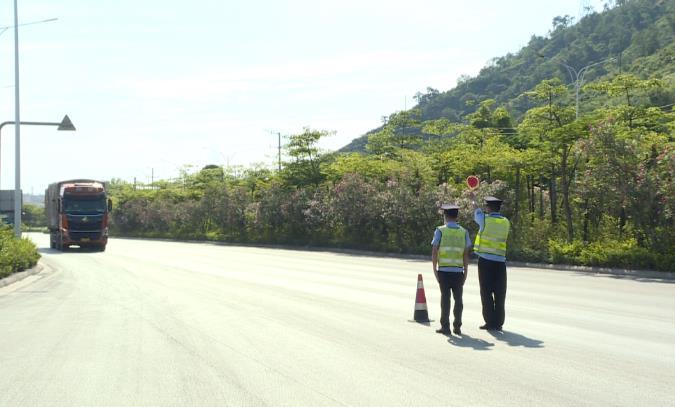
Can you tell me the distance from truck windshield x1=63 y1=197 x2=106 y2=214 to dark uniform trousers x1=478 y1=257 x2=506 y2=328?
2964cm

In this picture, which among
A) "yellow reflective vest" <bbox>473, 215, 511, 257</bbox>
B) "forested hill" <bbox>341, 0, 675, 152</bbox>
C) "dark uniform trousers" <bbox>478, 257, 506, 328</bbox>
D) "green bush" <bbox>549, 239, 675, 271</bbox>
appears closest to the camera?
"dark uniform trousers" <bbox>478, 257, 506, 328</bbox>

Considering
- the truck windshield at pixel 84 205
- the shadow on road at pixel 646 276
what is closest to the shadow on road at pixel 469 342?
the shadow on road at pixel 646 276

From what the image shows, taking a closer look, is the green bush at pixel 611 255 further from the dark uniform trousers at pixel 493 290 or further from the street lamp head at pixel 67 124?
the street lamp head at pixel 67 124

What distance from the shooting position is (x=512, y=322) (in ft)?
34.0

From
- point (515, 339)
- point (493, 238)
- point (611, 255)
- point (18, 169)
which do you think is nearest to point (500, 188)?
point (611, 255)

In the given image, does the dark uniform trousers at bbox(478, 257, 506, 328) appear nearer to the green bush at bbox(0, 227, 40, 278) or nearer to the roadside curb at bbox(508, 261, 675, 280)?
the roadside curb at bbox(508, 261, 675, 280)

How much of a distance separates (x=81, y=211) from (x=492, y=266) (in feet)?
98.0

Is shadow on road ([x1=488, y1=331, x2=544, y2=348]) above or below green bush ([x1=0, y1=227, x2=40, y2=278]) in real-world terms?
below

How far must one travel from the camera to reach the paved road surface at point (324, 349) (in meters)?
6.16

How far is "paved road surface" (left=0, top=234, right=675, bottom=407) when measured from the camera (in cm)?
616

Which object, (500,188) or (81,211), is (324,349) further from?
(81,211)

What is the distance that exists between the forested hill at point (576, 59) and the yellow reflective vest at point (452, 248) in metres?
88.1

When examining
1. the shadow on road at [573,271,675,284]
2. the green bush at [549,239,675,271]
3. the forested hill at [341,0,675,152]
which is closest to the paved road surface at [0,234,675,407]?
the shadow on road at [573,271,675,284]

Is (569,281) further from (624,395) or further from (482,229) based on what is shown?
(624,395)
